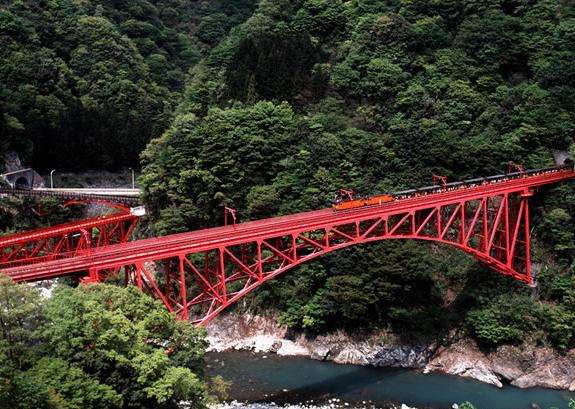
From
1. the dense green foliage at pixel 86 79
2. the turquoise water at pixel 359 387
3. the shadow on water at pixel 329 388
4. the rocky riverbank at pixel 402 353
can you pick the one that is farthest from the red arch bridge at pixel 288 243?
the dense green foliage at pixel 86 79

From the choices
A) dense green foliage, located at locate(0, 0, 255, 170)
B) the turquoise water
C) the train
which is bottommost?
the turquoise water

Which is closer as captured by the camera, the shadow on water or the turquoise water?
the turquoise water

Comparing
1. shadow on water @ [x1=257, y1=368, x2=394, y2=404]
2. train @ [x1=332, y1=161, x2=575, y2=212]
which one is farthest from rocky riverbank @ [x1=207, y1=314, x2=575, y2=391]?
train @ [x1=332, y1=161, x2=575, y2=212]

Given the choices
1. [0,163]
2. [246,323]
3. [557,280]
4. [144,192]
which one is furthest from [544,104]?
[0,163]

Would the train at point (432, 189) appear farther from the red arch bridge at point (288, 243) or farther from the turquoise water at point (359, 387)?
the turquoise water at point (359, 387)

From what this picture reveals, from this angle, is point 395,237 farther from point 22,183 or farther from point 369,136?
point 22,183

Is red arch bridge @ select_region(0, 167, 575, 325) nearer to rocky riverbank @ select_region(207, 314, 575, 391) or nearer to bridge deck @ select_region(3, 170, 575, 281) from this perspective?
bridge deck @ select_region(3, 170, 575, 281)
